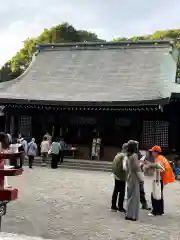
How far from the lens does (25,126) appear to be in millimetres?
22719

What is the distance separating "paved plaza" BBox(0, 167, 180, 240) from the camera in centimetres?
665

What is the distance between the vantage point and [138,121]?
20516 mm

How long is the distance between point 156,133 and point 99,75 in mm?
5853

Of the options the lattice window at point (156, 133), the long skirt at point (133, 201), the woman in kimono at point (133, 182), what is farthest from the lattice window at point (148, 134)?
the long skirt at point (133, 201)

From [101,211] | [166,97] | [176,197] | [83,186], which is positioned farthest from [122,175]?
[166,97]

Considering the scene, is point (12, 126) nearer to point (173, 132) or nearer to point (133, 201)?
point (173, 132)

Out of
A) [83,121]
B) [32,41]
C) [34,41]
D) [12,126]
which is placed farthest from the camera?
[32,41]

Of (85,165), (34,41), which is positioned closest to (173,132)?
Result: (85,165)

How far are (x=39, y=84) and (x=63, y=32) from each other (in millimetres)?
21828

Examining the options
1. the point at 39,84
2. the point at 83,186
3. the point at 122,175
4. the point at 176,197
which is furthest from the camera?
the point at 39,84

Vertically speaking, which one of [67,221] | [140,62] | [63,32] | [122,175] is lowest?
[67,221]

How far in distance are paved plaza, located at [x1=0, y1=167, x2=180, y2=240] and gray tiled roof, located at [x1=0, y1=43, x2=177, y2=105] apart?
9.12 metres

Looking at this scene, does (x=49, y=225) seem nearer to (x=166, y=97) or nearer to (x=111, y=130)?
Answer: (x=166, y=97)

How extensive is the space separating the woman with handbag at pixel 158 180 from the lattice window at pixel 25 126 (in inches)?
596
